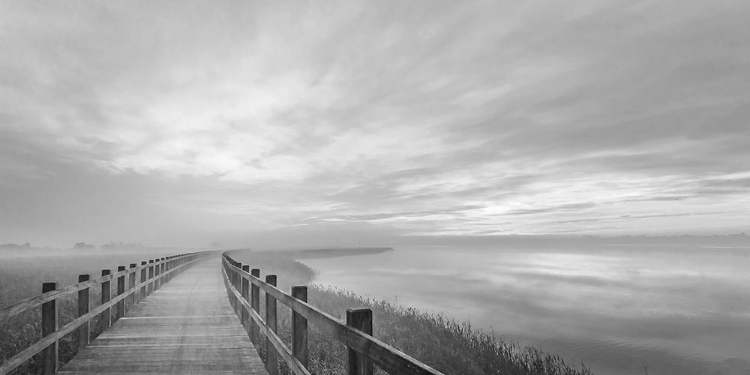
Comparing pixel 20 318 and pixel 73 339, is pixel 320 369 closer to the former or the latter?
pixel 73 339

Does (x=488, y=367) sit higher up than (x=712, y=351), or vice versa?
(x=488, y=367)

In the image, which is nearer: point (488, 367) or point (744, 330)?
point (488, 367)

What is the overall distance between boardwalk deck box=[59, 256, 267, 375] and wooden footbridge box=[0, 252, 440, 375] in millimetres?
15

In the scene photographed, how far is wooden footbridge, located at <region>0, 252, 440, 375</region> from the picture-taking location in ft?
10.9

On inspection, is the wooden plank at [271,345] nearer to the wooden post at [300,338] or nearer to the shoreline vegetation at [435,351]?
the wooden post at [300,338]

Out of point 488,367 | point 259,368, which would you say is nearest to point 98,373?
point 259,368

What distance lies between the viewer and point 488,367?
11.9 m

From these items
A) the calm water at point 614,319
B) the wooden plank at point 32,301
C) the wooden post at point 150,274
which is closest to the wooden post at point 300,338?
the wooden plank at point 32,301

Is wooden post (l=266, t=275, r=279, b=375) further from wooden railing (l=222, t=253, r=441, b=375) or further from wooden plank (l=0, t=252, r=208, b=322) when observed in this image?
wooden plank (l=0, t=252, r=208, b=322)

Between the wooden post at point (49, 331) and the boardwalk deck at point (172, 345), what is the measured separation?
204mm

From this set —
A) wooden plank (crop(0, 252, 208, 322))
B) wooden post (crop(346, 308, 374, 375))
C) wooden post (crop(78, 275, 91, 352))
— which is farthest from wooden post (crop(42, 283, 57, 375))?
wooden post (crop(346, 308, 374, 375))

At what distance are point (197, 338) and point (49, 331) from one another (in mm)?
2700

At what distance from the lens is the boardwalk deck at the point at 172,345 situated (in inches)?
258

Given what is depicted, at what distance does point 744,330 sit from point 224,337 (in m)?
31.5
